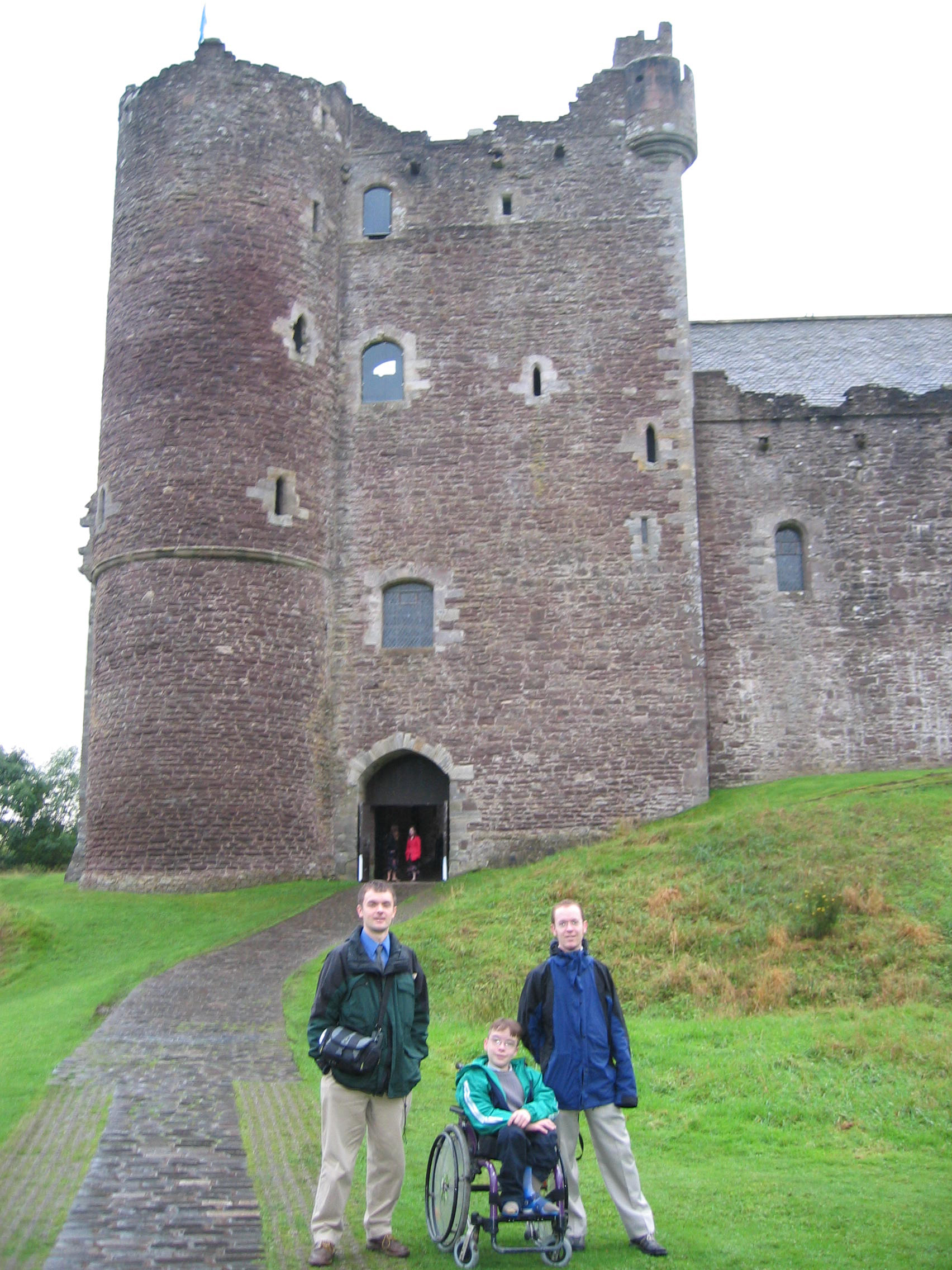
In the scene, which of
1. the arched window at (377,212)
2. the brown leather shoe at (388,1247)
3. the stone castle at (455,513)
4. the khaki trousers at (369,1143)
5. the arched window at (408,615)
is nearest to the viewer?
the brown leather shoe at (388,1247)

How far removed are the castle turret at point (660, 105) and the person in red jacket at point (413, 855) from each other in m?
15.0

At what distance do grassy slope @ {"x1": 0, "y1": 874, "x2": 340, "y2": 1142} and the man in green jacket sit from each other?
152 inches

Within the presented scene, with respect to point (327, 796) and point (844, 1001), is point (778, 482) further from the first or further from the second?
point (844, 1001)

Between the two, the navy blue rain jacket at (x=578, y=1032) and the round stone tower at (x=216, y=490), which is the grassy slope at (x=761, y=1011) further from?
the round stone tower at (x=216, y=490)

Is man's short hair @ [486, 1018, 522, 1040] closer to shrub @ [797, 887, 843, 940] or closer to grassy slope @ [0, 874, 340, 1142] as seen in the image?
grassy slope @ [0, 874, 340, 1142]

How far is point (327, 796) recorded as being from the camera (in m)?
23.8

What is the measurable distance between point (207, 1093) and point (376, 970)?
4248 millimetres

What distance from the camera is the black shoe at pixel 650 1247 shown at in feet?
21.1

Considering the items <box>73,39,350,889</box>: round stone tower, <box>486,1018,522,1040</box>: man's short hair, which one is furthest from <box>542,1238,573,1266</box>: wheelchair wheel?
<box>73,39,350,889</box>: round stone tower

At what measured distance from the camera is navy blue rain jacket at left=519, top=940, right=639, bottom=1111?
6.94 meters

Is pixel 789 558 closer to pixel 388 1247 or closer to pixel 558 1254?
pixel 558 1254

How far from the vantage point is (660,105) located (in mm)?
26469

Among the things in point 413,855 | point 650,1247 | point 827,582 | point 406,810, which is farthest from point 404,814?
point 650,1247

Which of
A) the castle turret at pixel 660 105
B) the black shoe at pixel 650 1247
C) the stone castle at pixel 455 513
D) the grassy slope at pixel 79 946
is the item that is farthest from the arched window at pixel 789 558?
the black shoe at pixel 650 1247
